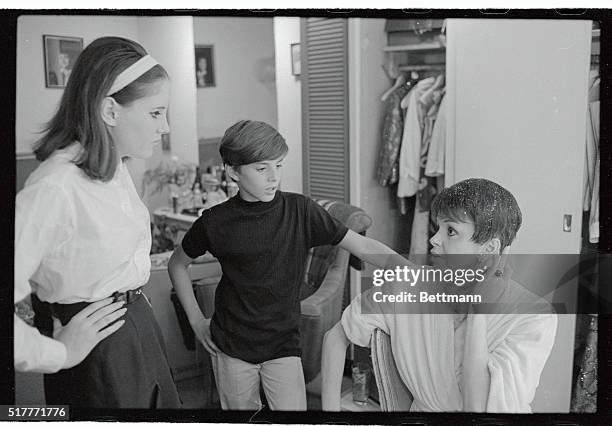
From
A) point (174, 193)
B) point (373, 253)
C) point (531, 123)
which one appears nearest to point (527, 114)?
point (531, 123)

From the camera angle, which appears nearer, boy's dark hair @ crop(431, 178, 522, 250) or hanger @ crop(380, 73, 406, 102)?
boy's dark hair @ crop(431, 178, 522, 250)

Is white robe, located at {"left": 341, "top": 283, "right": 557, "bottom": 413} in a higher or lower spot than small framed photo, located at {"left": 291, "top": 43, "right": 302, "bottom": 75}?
lower

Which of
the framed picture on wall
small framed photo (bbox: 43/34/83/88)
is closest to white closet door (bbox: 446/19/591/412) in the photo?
the framed picture on wall

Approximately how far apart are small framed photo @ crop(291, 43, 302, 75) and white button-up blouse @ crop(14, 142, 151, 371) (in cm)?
48

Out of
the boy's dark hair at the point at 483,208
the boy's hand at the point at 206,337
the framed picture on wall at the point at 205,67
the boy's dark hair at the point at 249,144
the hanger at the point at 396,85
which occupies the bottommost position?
the boy's hand at the point at 206,337

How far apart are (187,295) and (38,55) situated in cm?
67

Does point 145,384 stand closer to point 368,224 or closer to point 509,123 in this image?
point 368,224

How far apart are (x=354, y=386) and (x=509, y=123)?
75cm

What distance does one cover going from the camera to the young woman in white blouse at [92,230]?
1.80 m

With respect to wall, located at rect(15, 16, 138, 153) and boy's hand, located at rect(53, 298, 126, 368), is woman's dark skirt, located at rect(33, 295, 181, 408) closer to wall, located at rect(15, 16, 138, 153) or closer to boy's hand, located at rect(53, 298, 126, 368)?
boy's hand, located at rect(53, 298, 126, 368)

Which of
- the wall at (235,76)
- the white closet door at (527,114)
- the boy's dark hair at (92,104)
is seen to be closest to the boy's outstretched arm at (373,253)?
the white closet door at (527,114)

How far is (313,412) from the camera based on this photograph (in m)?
1.93

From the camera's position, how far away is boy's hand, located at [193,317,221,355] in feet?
6.28

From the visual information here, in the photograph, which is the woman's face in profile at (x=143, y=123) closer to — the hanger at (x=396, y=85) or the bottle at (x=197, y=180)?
the bottle at (x=197, y=180)
